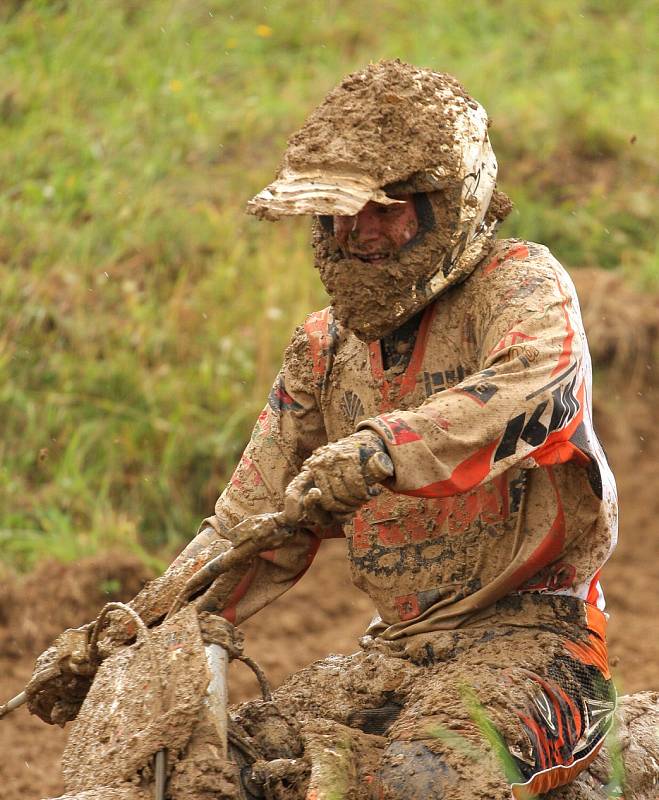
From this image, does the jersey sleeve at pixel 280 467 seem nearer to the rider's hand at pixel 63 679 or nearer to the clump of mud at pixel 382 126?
the rider's hand at pixel 63 679

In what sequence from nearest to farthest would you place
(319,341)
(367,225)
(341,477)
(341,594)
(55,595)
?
(341,477) < (367,225) < (319,341) < (55,595) < (341,594)

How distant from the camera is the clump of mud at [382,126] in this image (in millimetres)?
3162

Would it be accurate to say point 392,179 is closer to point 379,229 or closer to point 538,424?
point 379,229

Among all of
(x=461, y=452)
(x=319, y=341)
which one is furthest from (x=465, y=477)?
(x=319, y=341)

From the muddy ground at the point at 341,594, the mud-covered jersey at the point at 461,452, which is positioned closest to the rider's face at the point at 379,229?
the mud-covered jersey at the point at 461,452

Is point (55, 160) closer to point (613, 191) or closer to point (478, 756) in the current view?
point (613, 191)

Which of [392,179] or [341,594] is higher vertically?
[392,179]

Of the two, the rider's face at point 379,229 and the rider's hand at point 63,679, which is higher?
the rider's face at point 379,229

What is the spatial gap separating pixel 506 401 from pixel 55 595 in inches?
151

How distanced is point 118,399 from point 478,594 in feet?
13.5

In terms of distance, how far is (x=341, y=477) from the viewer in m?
2.85

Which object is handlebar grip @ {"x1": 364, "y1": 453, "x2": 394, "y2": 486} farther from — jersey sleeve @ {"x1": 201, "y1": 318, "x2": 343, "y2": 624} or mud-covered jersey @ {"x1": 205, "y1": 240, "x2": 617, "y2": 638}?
jersey sleeve @ {"x1": 201, "y1": 318, "x2": 343, "y2": 624}

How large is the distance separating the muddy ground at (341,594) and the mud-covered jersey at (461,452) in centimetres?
220

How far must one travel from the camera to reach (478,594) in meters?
3.36
